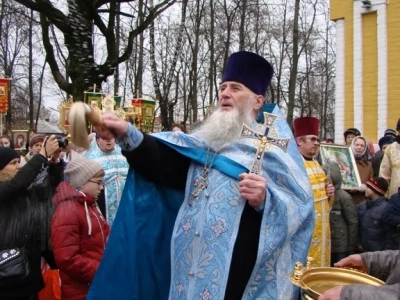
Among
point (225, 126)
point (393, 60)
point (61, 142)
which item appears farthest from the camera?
point (393, 60)

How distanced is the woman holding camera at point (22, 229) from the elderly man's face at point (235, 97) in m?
1.43

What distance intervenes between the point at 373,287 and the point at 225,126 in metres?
1.09

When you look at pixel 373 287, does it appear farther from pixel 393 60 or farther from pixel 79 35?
pixel 393 60

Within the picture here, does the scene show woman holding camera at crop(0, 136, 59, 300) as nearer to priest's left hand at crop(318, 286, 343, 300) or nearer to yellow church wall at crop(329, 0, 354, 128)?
priest's left hand at crop(318, 286, 343, 300)

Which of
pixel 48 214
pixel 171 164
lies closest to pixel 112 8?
pixel 48 214

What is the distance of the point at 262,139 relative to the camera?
240cm

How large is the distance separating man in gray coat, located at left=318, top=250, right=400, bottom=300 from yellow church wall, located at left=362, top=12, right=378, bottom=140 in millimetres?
11885

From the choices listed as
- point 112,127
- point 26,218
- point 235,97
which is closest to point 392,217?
point 235,97

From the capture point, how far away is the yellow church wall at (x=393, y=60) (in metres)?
13.2

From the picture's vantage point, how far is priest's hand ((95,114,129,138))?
6.93ft

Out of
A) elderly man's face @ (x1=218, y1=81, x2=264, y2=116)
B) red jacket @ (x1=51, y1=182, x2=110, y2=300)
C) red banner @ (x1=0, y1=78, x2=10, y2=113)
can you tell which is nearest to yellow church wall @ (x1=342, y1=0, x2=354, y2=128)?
red banner @ (x1=0, y1=78, x2=10, y2=113)

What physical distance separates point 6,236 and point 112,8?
5989 mm

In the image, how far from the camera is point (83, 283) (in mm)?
3229

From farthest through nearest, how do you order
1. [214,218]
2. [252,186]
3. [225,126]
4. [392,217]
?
[392,217] → [225,126] → [214,218] → [252,186]
